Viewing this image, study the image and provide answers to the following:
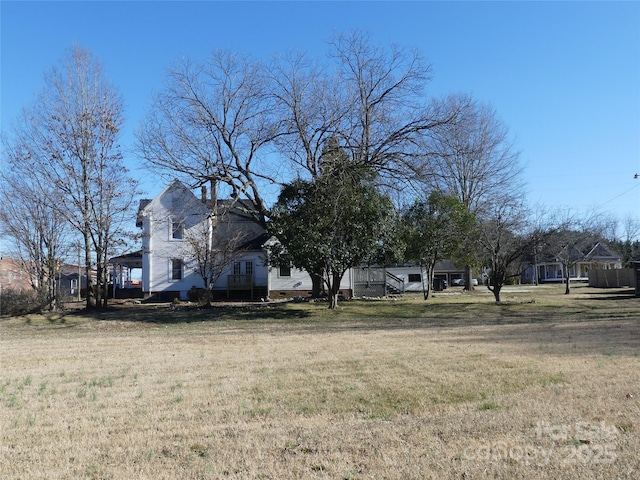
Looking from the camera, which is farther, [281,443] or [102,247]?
[102,247]

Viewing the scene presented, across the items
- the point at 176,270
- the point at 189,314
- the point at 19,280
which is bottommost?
the point at 189,314

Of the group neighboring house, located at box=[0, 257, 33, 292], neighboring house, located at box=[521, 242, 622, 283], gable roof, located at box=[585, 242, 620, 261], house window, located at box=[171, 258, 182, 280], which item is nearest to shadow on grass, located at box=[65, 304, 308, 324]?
neighboring house, located at box=[0, 257, 33, 292]

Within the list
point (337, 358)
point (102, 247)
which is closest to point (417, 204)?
point (102, 247)

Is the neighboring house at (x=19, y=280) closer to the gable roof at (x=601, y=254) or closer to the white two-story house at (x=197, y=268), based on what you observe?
the white two-story house at (x=197, y=268)

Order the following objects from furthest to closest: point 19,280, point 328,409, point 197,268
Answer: point 197,268, point 19,280, point 328,409

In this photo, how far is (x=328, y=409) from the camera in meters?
6.68

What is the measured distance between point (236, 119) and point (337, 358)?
17002 millimetres

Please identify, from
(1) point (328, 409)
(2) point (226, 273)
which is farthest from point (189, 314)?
(1) point (328, 409)

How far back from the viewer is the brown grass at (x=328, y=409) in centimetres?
476

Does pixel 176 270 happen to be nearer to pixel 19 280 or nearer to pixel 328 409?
pixel 19 280

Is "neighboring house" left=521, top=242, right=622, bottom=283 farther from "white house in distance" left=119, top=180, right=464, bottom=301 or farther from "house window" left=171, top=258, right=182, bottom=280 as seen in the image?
"house window" left=171, top=258, right=182, bottom=280

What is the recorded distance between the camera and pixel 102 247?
2633 cm

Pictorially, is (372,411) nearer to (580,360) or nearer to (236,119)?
(580,360)

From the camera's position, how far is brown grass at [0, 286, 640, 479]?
4758 mm
